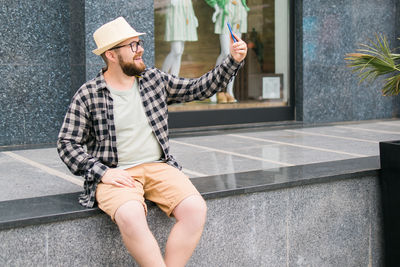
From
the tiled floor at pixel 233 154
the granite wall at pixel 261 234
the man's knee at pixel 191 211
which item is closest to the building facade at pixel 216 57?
the tiled floor at pixel 233 154

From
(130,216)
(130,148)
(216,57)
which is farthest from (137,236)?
(216,57)

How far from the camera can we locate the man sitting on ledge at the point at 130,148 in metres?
3.13

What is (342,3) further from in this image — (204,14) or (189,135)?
(189,135)

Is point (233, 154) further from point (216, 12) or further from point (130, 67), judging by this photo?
point (216, 12)

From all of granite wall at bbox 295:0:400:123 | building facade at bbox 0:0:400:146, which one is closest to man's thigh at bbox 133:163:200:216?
building facade at bbox 0:0:400:146

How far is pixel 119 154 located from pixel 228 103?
499cm

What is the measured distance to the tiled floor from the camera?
4.20 m

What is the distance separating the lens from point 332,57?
8695 millimetres

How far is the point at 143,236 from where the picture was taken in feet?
9.87

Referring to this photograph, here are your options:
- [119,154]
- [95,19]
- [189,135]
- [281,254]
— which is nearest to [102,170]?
[119,154]

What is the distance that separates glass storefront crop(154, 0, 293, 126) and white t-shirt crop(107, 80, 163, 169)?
4.13 metres

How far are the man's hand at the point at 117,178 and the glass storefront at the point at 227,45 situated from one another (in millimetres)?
4384

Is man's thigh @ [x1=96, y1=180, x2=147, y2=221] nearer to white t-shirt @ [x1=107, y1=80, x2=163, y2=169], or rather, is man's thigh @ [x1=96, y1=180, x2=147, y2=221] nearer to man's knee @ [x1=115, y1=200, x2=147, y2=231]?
man's knee @ [x1=115, y1=200, x2=147, y2=231]

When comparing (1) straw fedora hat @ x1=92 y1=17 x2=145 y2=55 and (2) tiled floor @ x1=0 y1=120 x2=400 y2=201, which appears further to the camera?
(2) tiled floor @ x1=0 y1=120 x2=400 y2=201
